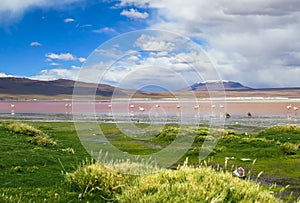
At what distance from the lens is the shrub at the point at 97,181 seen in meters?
12.6

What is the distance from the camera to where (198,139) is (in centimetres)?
3462

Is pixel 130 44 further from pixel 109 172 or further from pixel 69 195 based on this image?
pixel 69 195

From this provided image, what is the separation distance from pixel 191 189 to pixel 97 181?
148 inches

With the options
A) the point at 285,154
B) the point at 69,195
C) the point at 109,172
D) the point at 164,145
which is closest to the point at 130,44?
the point at 109,172

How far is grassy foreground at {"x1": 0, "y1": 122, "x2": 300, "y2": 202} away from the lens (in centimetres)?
1052

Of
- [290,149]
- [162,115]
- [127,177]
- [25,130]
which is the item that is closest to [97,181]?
[127,177]

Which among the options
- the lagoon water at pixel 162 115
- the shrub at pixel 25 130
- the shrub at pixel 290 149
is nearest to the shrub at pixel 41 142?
the shrub at pixel 25 130

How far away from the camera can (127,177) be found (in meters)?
13.2

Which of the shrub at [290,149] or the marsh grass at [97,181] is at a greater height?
the marsh grass at [97,181]

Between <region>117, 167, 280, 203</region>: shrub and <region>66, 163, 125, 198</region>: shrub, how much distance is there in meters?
0.88

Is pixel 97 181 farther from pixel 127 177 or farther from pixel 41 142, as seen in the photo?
pixel 41 142

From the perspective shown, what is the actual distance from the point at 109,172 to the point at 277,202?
17.3 feet

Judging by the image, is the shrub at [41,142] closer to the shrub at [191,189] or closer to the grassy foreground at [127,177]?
the grassy foreground at [127,177]

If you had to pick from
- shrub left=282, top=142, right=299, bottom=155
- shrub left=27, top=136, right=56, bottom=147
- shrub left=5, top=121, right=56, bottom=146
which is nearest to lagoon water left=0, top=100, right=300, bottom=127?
shrub left=5, top=121, right=56, bottom=146
